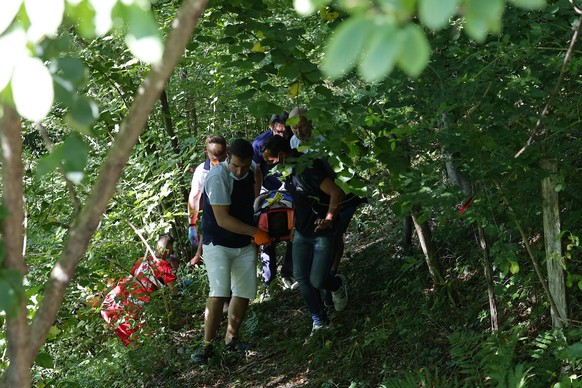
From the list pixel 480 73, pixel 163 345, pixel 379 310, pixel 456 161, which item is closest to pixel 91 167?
pixel 163 345

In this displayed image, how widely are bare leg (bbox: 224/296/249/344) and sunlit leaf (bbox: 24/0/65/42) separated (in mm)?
6035

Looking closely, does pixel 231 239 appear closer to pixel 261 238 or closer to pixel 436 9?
pixel 261 238

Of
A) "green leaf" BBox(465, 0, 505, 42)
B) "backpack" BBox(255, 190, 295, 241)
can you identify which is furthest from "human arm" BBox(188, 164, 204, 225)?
"green leaf" BBox(465, 0, 505, 42)

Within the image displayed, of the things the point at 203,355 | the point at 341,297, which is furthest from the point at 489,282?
the point at 203,355

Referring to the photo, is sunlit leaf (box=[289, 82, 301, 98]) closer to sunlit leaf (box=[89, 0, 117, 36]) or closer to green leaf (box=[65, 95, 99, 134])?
green leaf (box=[65, 95, 99, 134])

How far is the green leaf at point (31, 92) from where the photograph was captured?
143 cm

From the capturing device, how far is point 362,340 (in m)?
6.96

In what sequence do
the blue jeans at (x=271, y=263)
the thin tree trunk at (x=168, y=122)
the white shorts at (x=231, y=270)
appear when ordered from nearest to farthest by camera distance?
the white shorts at (x=231, y=270) < the blue jeans at (x=271, y=263) < the thin tree trunk at (x=168, y=122)

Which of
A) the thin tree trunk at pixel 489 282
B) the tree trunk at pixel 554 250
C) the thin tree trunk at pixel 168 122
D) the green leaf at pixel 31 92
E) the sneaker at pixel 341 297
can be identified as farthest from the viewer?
the thin tree trunk at pixel 168 122

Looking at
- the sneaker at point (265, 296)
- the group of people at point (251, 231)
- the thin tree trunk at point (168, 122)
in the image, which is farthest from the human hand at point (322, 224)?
the thin tree trunk at point (168, 122)

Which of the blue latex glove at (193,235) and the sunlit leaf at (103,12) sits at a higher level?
Answer: the blue latex glove at (193,235)

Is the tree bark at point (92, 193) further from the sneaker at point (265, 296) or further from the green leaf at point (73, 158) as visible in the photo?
the sneaker at point (265, 296)

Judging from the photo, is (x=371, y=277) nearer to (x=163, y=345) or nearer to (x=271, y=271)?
(x=271, y=271)

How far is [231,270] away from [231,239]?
35 centimetres
